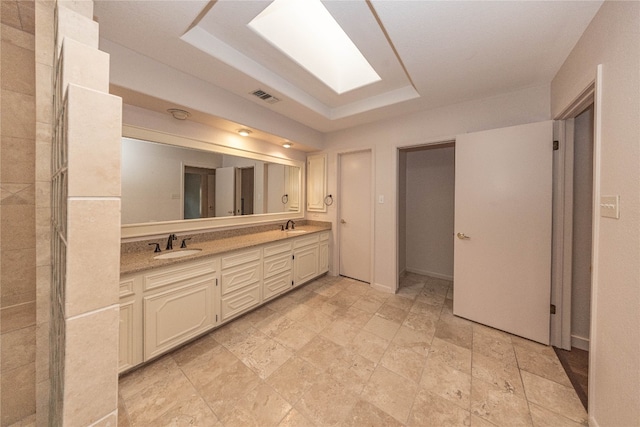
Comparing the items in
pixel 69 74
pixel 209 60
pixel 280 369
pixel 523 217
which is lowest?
pixel 280 369

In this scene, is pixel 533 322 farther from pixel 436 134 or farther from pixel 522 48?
pixel 522 48

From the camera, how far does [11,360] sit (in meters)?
1.06

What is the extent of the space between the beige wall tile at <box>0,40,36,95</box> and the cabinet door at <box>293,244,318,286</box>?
2.47 m

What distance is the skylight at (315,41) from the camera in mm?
1720

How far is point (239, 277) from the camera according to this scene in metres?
2.29

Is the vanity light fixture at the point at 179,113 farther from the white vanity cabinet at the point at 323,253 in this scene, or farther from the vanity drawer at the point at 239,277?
the white vanity cabinet at the point at 323,253

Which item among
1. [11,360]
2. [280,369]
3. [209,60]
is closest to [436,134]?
[209,60]

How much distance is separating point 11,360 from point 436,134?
3674mm

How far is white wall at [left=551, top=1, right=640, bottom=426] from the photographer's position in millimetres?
981

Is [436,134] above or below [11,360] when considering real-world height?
above

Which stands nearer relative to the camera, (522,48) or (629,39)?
(629,39)

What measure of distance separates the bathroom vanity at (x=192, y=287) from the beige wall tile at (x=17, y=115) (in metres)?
0.89

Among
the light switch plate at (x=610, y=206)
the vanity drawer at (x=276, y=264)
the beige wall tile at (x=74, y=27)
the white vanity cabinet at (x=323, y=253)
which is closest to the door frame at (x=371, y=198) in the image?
the white vanity cabinet at (x=323, y=253)

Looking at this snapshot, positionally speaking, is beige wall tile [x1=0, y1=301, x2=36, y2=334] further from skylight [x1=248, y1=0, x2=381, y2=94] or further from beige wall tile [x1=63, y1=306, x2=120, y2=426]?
skylight [x1=248, y1=0, x2=381, y2=94]
